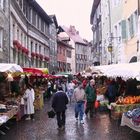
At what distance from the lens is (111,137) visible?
1309 centimetres

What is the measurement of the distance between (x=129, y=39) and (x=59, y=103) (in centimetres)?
1202

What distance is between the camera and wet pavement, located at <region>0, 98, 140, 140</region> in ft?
44.0

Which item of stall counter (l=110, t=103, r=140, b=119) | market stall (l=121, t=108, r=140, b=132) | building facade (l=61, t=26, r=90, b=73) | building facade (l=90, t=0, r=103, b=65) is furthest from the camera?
building facade (l=61, t=26, r=90, b=73)

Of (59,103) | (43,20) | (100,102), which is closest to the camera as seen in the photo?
(59,103)

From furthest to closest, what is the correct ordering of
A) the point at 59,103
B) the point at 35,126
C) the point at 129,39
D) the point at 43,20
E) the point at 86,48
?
1. the point at 86,48
2. the point at 43,20
3. the point at 129,39
4. the point at 35,126
5. the point at 59,103

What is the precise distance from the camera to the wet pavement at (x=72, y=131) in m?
13.4

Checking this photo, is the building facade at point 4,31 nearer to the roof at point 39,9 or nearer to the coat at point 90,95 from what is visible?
the coat at point 90,95

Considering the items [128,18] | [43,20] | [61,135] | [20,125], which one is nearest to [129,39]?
[128,18]

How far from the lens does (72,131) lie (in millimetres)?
14789

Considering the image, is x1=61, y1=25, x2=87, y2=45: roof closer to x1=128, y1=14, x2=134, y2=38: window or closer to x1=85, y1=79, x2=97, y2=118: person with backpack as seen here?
x1=128, y1=14, x2=134, y2=38: window

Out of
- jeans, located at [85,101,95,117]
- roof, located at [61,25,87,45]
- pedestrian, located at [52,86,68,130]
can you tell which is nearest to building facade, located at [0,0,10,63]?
jeans, located at [85,101,95,117]

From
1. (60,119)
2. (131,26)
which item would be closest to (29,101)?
(60,119)

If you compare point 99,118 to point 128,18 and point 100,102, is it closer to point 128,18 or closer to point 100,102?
point 100,102

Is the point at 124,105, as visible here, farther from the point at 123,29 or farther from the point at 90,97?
the point at 123,29
